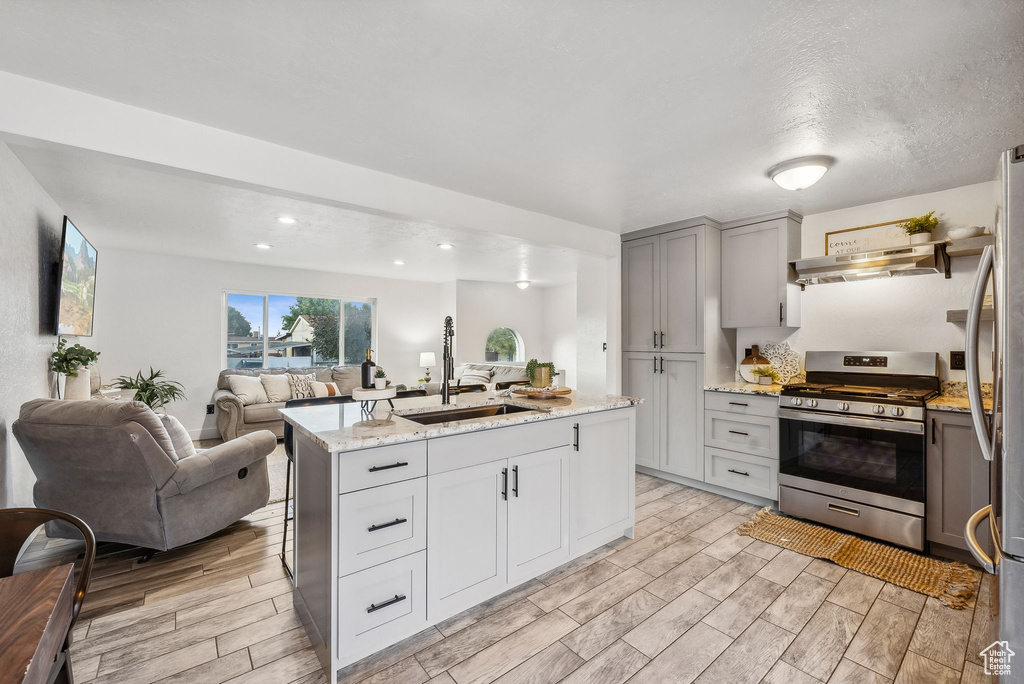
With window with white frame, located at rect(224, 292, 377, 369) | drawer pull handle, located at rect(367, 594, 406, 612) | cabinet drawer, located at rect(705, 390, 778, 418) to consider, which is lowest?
drawer pull handle, located at rect(367, 594, 406, 612)

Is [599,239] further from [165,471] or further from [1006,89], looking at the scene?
[165,471]

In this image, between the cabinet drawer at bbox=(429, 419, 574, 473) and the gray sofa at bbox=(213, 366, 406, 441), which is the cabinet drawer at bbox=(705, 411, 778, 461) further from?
the gray sofa at bbox=(213, 366, 406, 441)

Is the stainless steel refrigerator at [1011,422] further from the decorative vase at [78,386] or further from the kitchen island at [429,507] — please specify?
the decorative vase at [78,386]

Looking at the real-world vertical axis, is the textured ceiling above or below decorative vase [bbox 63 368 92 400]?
above

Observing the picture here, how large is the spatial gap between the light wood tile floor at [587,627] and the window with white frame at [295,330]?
3785mm

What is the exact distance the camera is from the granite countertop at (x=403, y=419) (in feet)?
5.76

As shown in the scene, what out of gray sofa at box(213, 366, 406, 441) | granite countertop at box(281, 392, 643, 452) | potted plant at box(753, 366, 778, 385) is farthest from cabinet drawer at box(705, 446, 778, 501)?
gray sofa at box(213, 366, 406, 441)

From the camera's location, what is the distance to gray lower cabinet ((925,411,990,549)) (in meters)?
2.52

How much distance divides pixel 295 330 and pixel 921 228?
699 centimetres

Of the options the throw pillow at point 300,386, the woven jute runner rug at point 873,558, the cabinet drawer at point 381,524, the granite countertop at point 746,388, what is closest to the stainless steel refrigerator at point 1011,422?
the woven jute runner rug at point 873,558

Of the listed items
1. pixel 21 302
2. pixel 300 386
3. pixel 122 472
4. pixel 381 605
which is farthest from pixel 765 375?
pixel 300 386

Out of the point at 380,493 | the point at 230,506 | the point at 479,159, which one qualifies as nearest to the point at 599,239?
the point at 479,159

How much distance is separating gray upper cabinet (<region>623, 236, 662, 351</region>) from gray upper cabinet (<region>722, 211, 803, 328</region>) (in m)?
0.57

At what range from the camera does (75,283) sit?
3451mm
